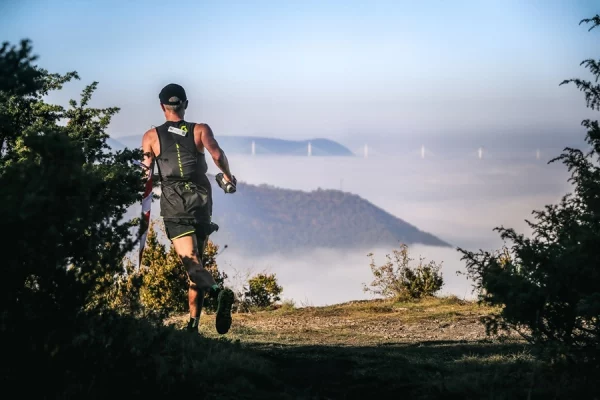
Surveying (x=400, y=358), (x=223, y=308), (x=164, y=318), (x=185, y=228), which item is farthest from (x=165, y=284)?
(x=164, y=318)

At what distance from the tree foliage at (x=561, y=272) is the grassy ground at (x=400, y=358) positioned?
402 millimetres

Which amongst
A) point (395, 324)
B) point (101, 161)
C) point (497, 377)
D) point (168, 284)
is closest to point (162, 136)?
point (101, 161)

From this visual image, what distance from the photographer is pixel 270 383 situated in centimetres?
776

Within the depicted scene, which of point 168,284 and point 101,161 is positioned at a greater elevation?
point 101,161

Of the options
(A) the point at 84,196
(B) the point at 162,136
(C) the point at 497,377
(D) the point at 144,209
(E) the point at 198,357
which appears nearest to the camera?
(A) the point at 84,196

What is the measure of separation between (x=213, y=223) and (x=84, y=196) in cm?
441

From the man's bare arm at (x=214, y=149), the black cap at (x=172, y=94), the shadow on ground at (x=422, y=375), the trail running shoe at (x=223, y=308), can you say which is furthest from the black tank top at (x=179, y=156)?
the shadow on ground at (x=422, y=375)

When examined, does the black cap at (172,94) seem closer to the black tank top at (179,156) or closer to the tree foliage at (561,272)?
the black tank top at (179,156)

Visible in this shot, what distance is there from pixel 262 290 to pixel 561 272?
13.3m

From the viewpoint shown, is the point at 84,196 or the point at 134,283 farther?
the point at 134,283

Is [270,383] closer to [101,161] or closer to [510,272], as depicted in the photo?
[510,272]

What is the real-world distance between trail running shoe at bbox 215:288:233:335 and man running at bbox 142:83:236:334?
0.20m

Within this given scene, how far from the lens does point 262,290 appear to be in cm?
2041

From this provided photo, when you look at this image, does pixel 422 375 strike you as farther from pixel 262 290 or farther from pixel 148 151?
pixel 262 290
